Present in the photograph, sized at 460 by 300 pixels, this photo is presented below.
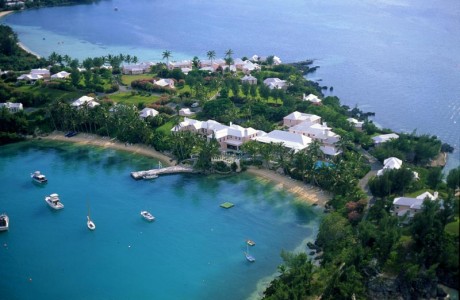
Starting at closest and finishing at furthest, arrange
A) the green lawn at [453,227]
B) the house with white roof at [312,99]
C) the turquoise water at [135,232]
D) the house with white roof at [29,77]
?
the green lawn at [453,227] → the turquoise water at [135,232] → the house with white roof at [312,99] → the house with white roof at [29,77]

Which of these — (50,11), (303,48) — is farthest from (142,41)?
(50,11)

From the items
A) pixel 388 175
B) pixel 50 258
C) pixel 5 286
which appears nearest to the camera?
pixel 5 286

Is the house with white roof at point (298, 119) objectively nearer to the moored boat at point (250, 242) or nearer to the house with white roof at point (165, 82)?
the house with white roof at point (165, 82)

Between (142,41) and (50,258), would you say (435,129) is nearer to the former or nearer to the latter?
(50,258)

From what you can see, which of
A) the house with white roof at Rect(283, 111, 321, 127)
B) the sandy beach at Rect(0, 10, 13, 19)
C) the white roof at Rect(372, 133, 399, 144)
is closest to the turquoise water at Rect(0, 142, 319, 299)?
the house with white roof at Rect(283, 111, 321, 127)

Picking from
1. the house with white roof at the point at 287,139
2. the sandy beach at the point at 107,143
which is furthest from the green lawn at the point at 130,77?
the house with white roof at the point at 287,139

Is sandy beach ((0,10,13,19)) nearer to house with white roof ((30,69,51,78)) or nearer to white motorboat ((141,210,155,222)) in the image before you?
house with white roof ((30,69,51,78))
